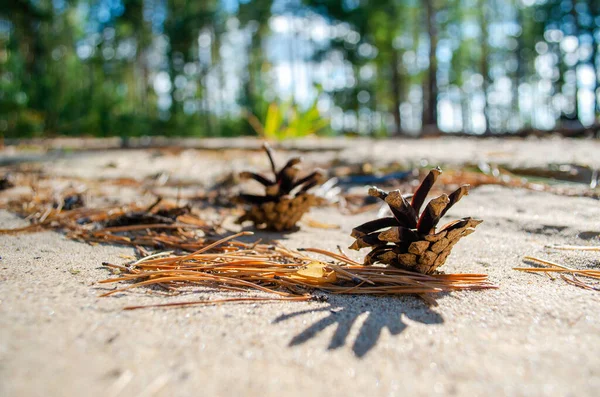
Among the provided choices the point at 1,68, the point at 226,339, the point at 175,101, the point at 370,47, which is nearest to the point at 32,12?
the point at 1,68

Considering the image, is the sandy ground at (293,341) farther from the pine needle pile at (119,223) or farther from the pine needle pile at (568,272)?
the pine needle pile at (119,223)

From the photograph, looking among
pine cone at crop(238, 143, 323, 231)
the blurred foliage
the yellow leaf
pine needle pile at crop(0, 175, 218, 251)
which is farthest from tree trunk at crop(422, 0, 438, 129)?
the yellow leaf

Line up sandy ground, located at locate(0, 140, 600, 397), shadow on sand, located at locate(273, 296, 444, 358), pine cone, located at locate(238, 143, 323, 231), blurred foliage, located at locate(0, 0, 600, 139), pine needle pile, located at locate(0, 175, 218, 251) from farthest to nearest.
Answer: blurred foliage, located at locate(0, 0, 600, 139), pine cone, located at locate(238, 143, 323, 231), pine needle pile, located at locate(0, 175, 218, 251), shadow on sand, located at locate(273, 296, 444, 358), sandy ground, located at locate(0, 140, 600, 397)

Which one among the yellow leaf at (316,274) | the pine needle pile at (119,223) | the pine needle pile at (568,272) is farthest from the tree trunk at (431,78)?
the yellow leaf at (316,274)

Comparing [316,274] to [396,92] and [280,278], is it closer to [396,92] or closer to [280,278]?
[280,278]

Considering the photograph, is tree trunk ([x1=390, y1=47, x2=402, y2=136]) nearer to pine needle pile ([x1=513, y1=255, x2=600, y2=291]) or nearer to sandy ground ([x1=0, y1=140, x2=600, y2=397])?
pine needle pile ([x1=513, y1=255, x2=600, y2=291])

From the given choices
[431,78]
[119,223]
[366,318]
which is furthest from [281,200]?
[431,78]
